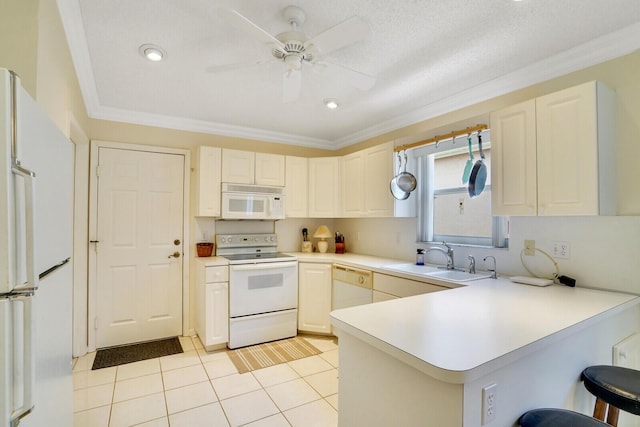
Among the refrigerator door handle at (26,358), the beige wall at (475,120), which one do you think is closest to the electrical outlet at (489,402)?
the refrigerator door handle at (26,358)

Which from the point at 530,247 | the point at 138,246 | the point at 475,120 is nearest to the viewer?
the point at 530,247

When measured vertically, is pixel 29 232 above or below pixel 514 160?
below

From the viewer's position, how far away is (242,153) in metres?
3.59

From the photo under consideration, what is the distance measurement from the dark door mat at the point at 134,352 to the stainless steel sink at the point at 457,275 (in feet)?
8.63

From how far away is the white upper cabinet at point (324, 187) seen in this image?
395 centimetres

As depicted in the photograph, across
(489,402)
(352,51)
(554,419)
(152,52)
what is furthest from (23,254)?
(352,51)

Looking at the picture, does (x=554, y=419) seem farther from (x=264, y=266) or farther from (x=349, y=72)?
(x=264, y=266)

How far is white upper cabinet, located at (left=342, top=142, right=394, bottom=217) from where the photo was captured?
3270 mm

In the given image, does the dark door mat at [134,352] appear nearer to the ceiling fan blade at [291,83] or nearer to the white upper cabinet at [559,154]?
the ceiling fan blade at [291,83]

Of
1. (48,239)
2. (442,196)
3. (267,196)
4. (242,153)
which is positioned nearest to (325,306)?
(267,196)

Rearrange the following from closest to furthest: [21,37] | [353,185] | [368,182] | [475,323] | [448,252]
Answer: [21,37] < [475,323] < [448,252] < [368,182] < [353,185]

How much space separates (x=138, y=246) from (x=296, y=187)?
6.26 ft

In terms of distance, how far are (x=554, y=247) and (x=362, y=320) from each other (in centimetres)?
173

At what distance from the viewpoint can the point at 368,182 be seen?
139 inches
